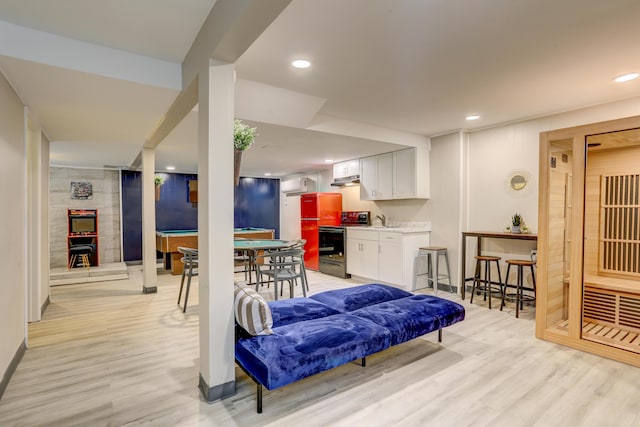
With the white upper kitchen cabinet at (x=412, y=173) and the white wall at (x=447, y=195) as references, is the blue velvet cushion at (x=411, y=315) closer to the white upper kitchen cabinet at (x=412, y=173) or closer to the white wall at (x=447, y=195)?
the white wall at (x=447, y=195)

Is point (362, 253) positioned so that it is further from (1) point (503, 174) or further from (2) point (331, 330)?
(2) point (331, 330)

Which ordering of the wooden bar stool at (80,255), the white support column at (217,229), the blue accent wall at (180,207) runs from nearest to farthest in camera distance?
the white support column at (217,229)
the wooden bar stool at (80,255)
the blue accent wall at (180,207)

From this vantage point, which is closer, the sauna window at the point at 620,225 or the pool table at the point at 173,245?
the sauna window at the point at 620,225

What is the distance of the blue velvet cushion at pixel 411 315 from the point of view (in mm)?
2597

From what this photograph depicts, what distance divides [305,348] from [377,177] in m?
4.46

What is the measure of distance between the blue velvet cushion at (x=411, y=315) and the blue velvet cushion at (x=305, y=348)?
14 centimetres

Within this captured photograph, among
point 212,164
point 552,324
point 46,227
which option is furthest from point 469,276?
point 46,227

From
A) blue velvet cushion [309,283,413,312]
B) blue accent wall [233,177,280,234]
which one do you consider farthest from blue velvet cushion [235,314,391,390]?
blue accent wall [233,177,280,234]

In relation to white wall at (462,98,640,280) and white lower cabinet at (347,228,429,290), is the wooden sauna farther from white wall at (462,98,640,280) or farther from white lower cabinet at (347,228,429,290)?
white lower cabinet at (347,228,429,290)

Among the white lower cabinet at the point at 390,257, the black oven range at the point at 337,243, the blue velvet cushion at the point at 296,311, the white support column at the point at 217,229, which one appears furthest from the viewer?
the black oven range at the point at 337,243

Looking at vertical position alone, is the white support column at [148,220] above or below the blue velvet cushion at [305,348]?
above

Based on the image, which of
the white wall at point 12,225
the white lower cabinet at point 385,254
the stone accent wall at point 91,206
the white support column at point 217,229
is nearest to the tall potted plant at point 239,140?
the white support column at point 217,229

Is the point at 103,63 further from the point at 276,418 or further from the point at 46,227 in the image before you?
the point at 46,227

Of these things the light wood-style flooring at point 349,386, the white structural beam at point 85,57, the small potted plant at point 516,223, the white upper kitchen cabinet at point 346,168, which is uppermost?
the white structural beam at point 85,57
